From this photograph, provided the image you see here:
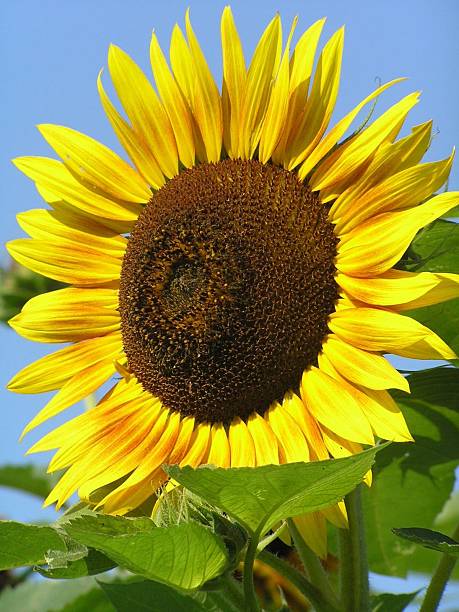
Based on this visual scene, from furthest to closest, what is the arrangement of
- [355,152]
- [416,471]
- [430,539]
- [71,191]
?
[416,471], [71,191], [355,152], [430,539]

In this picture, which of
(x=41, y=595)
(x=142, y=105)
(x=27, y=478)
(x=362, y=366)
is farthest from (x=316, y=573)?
(x=27, y=478)

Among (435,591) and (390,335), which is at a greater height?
(390,335)

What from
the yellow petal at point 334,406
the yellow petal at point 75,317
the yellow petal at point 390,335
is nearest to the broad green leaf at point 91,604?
the yellow petal at point 75,317

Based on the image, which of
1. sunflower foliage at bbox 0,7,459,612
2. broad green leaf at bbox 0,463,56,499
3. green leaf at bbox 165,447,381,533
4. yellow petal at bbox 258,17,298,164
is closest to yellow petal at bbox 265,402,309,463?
sunflower foliage at bbox 0,7,459,612

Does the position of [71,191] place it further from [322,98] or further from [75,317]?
[322,98]

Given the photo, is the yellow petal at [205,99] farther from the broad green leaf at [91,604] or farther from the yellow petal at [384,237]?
the broad green leaf at [91,604]

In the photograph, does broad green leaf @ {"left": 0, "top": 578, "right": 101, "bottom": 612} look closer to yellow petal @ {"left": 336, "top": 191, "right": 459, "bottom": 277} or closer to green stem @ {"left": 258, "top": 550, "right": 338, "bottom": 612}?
green stem @ {"left": 258, "top": 550, "right": 338, "bottom": 612}

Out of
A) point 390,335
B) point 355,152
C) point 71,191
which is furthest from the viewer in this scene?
point 71,191
